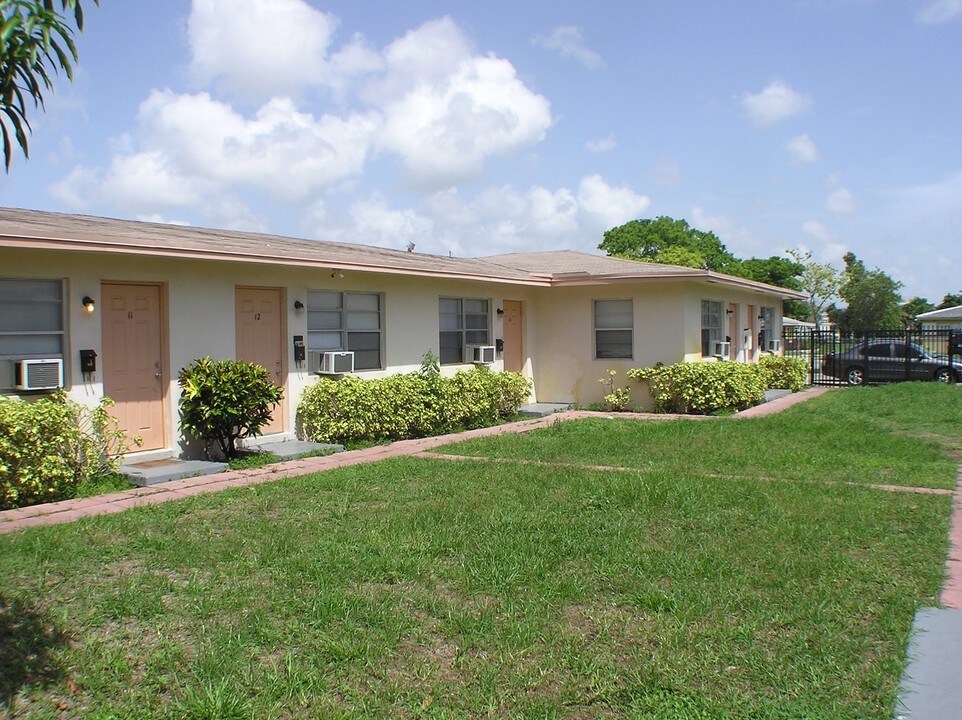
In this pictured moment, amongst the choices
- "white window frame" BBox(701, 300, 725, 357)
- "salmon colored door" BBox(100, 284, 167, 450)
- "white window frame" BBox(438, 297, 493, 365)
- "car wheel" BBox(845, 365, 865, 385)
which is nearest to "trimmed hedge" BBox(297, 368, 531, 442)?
"white window frame" BBox(438, 297, 493, 365)

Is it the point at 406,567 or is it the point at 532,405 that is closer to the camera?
the point at 406,567

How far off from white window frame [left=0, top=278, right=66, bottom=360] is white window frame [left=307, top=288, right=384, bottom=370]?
3651 mm

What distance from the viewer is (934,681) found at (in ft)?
13.1

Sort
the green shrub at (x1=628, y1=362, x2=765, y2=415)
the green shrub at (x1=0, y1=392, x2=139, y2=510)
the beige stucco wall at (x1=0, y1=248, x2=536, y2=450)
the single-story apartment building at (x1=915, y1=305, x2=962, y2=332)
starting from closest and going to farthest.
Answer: the green shrub at (x1=0, y1=392, x2=139, y2=510), the beige stucco wall at (x1=0, y1=248, x2=536, y2=450), the green shrub at (x1=628, y1=362, x2=765, y2=415), the single-story apartment building at (x1=915, y1=305, x2=962, y2=332)

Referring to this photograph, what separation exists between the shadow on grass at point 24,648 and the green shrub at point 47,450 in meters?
3.12

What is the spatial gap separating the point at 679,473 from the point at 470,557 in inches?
151

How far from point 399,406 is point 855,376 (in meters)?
16.6

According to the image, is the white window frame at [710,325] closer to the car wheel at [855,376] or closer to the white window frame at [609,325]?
the white window frame at [609,325]

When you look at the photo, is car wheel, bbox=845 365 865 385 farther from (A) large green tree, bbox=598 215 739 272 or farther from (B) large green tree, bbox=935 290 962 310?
(B) large green tree, bbox=935 290 962 310

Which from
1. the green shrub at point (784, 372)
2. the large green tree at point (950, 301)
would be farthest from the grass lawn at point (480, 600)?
the large green tree at point (950, 301)

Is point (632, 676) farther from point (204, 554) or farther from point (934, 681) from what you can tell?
point (204, 554)

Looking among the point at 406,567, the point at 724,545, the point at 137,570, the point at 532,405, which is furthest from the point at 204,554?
the point at 532,405

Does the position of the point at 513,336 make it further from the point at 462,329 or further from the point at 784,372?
the point at 784,372

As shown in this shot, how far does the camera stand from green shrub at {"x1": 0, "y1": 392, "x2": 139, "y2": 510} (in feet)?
25.1
